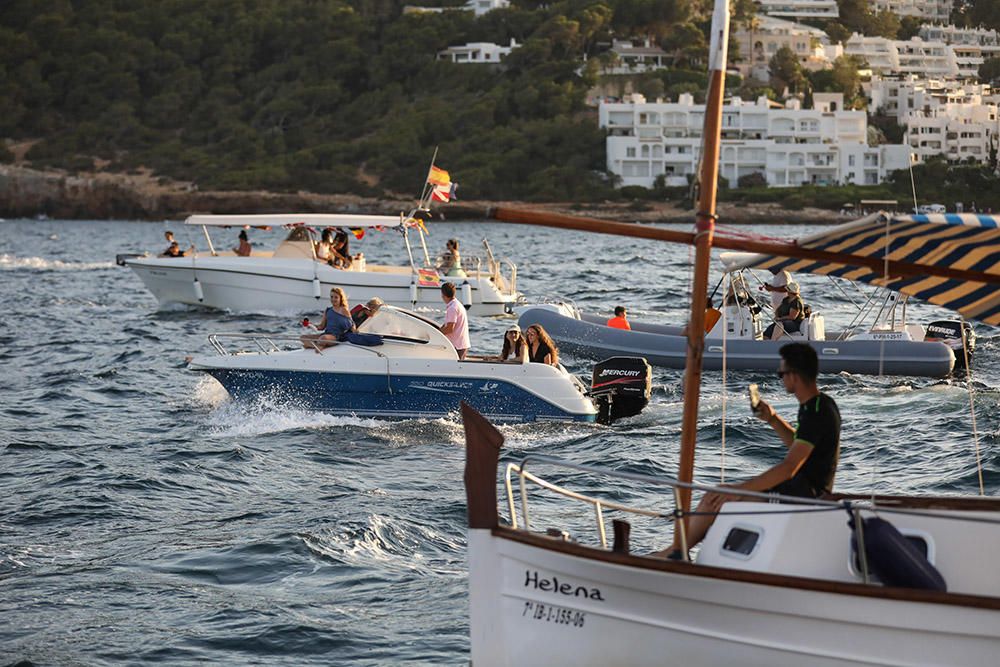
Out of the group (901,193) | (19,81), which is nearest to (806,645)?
(901,193)

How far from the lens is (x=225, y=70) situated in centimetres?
17962

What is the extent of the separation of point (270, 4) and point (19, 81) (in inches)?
1329

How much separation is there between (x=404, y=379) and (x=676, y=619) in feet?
35.7

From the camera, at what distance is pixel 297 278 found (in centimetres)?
3372

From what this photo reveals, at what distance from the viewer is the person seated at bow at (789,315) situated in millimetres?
24844

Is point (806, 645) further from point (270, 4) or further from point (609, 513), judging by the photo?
point (270, 4)

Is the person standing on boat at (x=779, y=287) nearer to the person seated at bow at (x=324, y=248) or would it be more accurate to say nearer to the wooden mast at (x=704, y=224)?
the person seated at bow at (x=324, y=248)

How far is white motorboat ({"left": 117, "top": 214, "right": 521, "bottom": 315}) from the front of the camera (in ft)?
106

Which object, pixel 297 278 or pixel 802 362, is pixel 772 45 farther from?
pixel 802 362

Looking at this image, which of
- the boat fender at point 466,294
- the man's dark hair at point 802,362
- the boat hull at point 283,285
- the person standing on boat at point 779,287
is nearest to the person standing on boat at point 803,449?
the man's dark hair at point 802,362

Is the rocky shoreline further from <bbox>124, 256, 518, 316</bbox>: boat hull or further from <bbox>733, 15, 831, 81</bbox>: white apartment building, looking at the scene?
<bbox>124, 256, 518, 316</bbox>: boat hull

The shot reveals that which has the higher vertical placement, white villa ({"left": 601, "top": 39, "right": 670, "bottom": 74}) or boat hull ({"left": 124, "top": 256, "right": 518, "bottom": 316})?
white villa ({"left": 601, "top": 39, "right": 670, "bottom": 74})

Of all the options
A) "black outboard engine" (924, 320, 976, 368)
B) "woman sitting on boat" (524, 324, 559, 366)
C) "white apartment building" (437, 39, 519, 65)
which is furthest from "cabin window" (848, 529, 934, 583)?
"white apartment building" (437, 39, 519, 65)

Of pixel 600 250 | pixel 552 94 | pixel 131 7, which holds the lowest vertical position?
pixel 600 250
